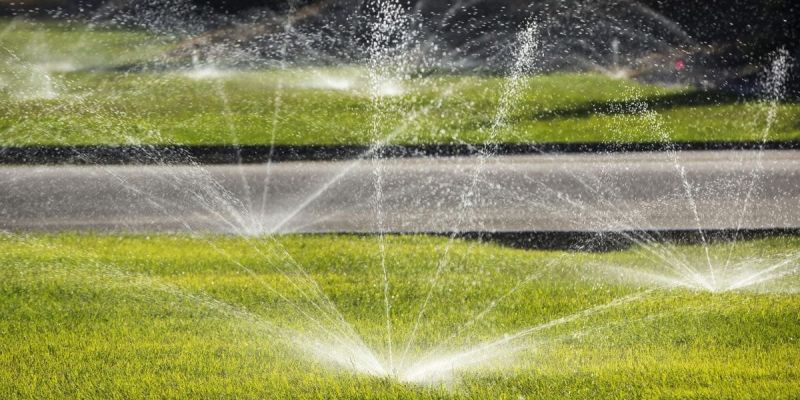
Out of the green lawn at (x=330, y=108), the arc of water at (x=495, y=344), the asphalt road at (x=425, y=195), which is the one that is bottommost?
the arc of water at (x=495, y=344)

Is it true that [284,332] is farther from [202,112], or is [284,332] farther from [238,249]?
[202,112]

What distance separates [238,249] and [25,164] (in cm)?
546

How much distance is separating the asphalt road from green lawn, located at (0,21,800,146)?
1525 millimetres

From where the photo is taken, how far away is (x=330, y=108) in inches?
608

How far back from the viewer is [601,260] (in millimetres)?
7621

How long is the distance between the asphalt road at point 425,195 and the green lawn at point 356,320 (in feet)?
2.81

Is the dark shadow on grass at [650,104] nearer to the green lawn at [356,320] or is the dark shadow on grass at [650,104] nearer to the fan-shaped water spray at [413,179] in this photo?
the fan-shaped water spray at [413,179]

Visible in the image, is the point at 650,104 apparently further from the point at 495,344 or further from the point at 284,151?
the point at 495,344

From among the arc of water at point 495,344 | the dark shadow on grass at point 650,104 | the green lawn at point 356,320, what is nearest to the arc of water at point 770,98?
the dark shadow on grass at point 650,104

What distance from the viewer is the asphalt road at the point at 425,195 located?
29.5 feet

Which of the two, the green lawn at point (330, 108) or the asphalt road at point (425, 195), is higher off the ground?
the green lawn at point (330, 108)

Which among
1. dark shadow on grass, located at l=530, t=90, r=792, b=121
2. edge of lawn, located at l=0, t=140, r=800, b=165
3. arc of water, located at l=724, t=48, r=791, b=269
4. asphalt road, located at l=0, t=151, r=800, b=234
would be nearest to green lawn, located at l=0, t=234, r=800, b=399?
asphalt road, located at l=0, t=151, r=800, b=234

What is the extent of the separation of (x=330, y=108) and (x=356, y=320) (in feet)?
32.4

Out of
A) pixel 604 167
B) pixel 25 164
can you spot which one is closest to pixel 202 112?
pixel 25 164
